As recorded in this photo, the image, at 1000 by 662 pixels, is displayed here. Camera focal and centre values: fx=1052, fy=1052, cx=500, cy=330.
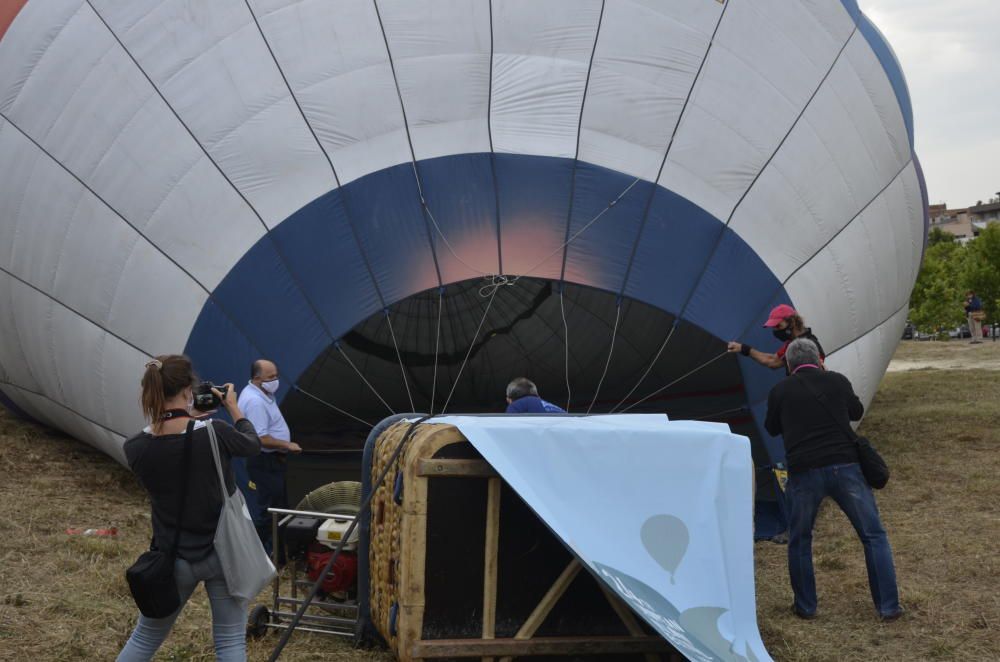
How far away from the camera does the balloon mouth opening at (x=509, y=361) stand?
7.64 meters

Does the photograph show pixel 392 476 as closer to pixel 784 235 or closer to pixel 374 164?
pixel 374 164

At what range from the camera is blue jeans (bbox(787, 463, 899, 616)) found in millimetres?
4094

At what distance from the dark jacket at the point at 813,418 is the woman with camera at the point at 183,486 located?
2.31 metres

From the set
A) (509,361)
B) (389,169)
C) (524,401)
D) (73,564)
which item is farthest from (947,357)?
(73,564)

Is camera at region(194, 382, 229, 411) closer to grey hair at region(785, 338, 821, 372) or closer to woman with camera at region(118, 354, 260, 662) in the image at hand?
woman with camera at region(118, 354, 260, 662)

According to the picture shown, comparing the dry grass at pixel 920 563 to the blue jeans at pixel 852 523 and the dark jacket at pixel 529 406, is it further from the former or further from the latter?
the dark jacket at pixel 529 406

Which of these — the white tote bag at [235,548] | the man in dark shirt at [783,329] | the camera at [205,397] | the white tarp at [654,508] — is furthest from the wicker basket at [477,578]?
the man in dark shirt at [783,329]

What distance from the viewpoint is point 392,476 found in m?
3.62

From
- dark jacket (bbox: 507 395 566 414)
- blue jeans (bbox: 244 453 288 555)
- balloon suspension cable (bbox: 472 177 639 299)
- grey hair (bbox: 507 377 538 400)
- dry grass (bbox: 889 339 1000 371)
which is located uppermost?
balloon suspension cable (bbox: 472 177 639 299)

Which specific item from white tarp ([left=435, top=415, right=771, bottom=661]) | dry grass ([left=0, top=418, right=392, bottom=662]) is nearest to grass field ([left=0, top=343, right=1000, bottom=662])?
dry grass ([left=0, top=418, right=392, bottom=662])

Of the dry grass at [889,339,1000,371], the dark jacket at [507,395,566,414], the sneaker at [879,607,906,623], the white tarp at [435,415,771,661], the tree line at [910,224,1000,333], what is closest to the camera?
the white tarp at [435,415,771,661]

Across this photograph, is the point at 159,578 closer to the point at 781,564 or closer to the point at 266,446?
the point at 266,446

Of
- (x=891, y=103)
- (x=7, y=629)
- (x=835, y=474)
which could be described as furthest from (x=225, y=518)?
(x=891, y=103)

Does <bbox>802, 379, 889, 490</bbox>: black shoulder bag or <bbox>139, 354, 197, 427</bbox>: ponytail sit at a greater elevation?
<bbox>139, 354, 197, 427</bbox>: ponytail
